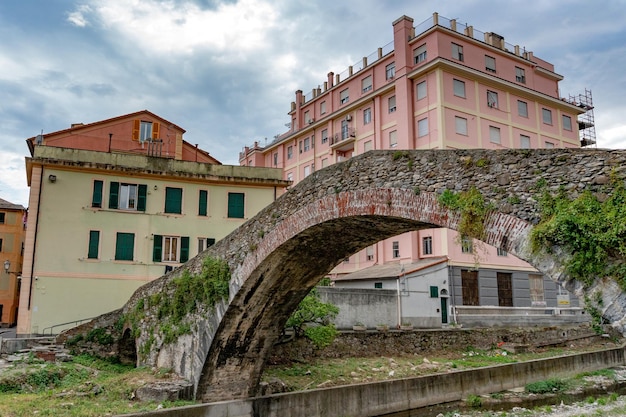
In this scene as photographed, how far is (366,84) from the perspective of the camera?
1180 inches

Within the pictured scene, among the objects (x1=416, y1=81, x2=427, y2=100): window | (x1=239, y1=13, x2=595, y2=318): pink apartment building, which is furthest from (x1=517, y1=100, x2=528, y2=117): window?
(x1=416, y1=81, x2=427, y2=100): window

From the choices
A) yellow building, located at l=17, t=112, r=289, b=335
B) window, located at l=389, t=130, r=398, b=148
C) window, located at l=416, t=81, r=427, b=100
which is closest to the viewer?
yellow building, located at l=17, t=112, r=289, b=335

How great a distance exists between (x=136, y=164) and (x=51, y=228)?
3.84 m

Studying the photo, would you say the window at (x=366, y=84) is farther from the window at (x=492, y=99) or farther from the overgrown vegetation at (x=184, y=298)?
the overgrown vegetation at (x=184, y=298)

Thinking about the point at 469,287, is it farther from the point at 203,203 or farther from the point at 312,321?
the point at 203,203

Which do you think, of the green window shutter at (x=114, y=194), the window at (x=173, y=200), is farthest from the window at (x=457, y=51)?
the green window shutter at (x=114, y=194)

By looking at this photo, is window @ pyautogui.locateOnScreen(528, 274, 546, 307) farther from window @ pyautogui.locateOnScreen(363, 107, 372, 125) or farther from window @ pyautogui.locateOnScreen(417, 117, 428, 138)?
window @ pyautogui.locateOnScreen(363, 107, 372, 125)

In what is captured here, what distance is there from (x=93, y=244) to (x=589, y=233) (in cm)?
1812

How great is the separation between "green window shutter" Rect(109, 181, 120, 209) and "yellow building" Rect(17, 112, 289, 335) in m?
0.04

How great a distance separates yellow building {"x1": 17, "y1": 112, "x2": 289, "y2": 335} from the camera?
19297 mm

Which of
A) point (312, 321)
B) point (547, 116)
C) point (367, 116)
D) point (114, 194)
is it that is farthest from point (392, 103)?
point (312, 321)

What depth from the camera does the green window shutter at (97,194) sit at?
67.0ft

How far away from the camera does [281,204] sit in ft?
36.6

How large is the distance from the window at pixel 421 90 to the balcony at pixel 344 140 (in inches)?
191
